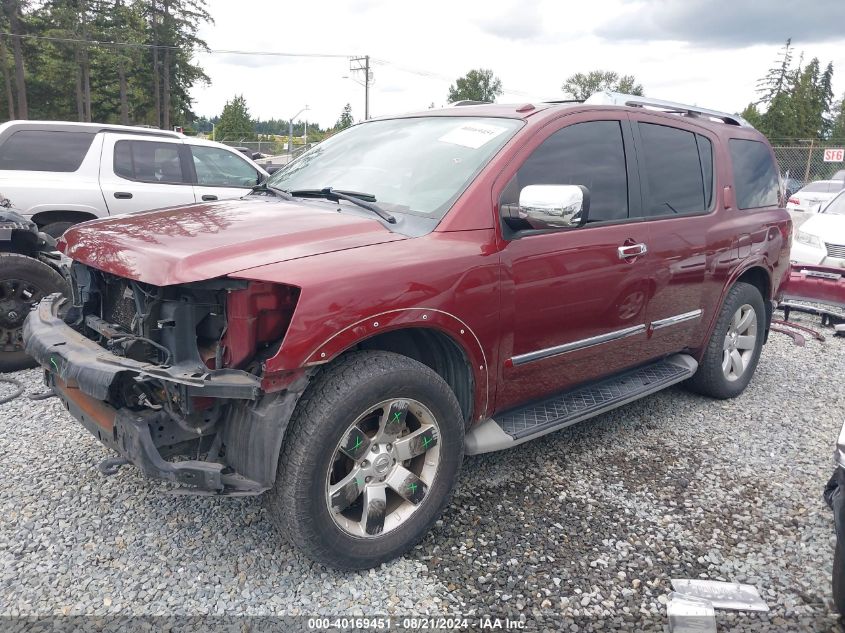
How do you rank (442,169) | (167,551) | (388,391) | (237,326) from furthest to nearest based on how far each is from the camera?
(442,169) < (167,551) < (388,391) < (237,326)

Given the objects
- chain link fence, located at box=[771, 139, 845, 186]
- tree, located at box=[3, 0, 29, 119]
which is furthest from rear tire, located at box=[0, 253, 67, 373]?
tree, located at box=[3, 0, 29, 119]

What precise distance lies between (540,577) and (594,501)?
0.74m

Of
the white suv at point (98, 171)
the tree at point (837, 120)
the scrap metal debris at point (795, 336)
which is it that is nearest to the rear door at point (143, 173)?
the white suv at point (98, 171)

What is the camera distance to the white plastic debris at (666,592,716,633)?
7.83ft

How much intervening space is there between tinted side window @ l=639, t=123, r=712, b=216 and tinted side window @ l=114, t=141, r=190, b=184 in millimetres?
5703

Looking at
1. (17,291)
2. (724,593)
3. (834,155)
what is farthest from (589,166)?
(834,155)

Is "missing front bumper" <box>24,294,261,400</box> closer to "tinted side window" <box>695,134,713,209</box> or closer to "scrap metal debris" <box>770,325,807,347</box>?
"tinted side window" <box>695,134,713,209</box>

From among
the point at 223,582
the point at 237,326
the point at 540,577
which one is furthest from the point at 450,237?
the point at 223,582

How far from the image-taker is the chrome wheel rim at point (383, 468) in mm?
2543

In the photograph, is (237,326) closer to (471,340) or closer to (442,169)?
(471,340)

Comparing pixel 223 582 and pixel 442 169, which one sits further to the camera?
pixel 442 169

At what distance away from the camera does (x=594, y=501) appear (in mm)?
3277

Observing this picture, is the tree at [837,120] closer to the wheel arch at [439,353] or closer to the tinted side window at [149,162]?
the tinted side window at [149,162]

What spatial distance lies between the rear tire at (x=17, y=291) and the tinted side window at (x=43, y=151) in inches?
102
